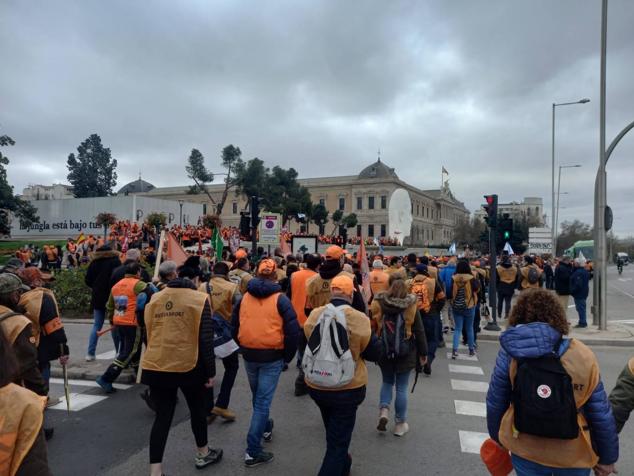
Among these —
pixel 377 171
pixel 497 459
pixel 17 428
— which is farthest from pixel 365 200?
pixel 17 428

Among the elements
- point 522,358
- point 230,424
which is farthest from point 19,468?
point 230,424

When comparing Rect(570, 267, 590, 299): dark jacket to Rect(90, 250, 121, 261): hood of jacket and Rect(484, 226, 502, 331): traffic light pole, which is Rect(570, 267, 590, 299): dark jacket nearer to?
Rect(484, 226, 502, 331): traffic light pole

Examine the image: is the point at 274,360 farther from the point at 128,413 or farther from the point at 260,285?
the point at 128,413

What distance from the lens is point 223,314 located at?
5738 mm

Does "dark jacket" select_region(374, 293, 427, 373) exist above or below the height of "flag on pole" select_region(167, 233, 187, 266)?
below

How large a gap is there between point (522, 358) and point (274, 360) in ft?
7.93

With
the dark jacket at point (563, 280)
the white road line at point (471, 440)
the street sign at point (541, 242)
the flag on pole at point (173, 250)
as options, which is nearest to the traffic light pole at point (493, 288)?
the dark jacket at point (563, 280)

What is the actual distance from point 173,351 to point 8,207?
143 ft

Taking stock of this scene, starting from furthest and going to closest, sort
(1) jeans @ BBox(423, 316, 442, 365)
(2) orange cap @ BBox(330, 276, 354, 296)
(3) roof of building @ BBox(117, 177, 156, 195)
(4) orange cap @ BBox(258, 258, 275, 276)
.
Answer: (3) roof of building @ BBox(117, 177, 156, 195), (1) jeans @ BBox(423, 316, 442, 365), (4) orange cap @ BBox(258, 258, 275, 276), (2) orange cap @ BBox(330, 276, 354, 296)

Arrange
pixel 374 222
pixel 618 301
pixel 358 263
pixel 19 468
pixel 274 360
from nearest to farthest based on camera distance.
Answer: pixel 19 468, pixel 274 360, pixel 358 263, pixel 618 301, pixel 374 222

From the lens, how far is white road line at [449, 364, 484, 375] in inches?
315

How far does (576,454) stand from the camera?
2570mm

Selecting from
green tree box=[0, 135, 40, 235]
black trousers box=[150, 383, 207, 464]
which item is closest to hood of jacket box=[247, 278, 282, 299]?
black trousers box=[150, 383, 207, 464]

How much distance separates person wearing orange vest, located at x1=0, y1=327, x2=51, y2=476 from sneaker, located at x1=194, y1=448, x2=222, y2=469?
7.82ft
